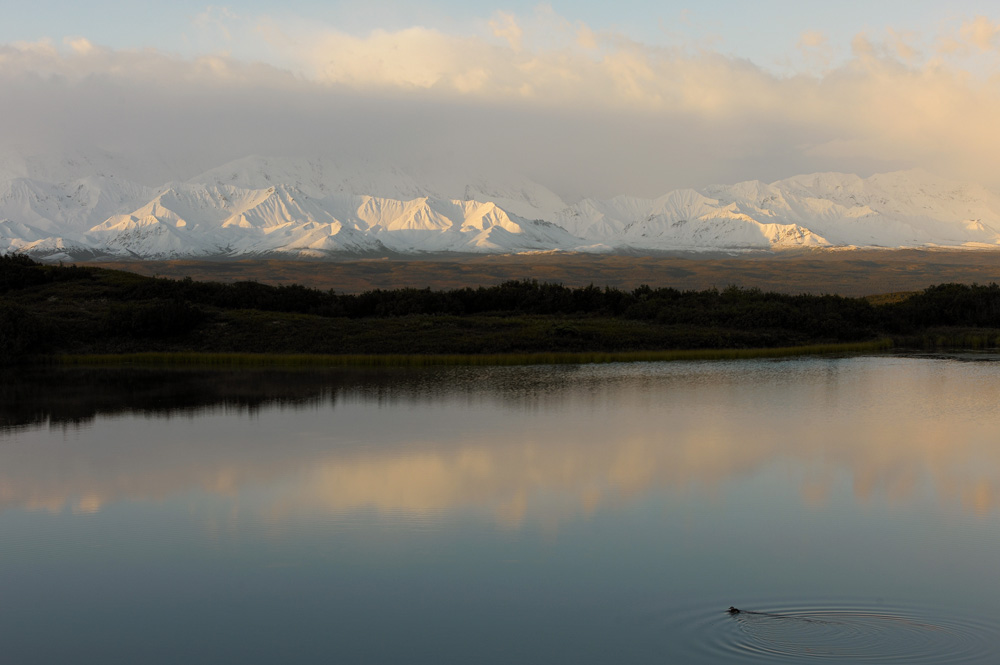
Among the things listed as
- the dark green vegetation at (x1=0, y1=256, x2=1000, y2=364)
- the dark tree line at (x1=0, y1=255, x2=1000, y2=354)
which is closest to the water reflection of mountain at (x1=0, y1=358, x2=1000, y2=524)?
the dark green vegetation at (x1=0, y1=256, x2=1000, y2=364)

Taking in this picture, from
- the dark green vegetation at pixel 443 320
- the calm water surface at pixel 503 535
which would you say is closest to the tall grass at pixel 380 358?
the dark green vegetation at pixel 443 320

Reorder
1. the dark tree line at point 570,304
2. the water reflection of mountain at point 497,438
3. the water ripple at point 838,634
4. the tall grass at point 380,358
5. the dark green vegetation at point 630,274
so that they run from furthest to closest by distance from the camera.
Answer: the dark green vegetation at point 630,274 < the dark tree line at point 570,304 < the tall grass at point 380,358 < the water reflection of mountain at point 497,438 < the water ripple at point 838,634

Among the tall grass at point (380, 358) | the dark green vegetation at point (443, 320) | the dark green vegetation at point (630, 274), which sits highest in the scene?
the dark green vegetation at point (630, 274)

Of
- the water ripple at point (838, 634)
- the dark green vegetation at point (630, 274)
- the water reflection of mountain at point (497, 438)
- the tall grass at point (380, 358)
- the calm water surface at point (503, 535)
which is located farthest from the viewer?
the dark green vegetation at point (630, 274)

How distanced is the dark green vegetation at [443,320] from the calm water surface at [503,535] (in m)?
15.4

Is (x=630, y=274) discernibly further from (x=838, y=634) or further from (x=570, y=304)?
(x=838, y=634)

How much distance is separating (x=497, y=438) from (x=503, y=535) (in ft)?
23.5

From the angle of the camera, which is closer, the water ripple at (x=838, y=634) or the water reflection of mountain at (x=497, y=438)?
the water ripple at (x=838, y=634)

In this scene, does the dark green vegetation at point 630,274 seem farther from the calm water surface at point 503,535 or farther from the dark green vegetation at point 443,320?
the calm water surface at point 503,535

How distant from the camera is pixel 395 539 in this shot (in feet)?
39.1

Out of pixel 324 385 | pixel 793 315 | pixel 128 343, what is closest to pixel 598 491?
pixel 324 385

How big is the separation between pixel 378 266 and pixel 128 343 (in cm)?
13904

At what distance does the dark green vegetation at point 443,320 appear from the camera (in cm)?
3850

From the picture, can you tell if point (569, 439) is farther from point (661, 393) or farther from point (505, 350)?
point (505, 350)
